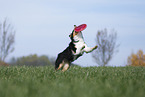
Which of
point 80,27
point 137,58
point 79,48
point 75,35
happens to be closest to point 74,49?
point 79,48

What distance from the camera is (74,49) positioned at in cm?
571

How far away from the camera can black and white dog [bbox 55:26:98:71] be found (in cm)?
568

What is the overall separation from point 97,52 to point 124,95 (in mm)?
16966

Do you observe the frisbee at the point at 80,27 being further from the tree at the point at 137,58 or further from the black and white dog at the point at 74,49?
the tree at the point at 137,58

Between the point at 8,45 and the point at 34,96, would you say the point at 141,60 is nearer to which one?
the point at 8,45

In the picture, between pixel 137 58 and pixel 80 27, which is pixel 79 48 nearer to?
pixel 80 27

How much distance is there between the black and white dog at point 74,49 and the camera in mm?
5676

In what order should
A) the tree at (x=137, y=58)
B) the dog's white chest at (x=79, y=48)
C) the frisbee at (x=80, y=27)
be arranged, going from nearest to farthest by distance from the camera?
the dog's white chest at (x=79, y=48) → the frisbee at (x=80, y=27) → the tree at (x=137, y=58)

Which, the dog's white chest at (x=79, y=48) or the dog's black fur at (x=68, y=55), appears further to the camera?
the dog's black fur at (x=68, y=55)

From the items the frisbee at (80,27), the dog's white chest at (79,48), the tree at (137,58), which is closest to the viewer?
the dog's white chest at (79,48)

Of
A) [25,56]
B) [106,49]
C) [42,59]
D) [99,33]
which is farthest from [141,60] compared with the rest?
[25,56]

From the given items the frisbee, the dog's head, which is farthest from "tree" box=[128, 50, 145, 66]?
the dog's head

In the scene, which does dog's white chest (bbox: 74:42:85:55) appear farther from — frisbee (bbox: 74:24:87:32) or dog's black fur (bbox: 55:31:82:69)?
frisbee (bbox: 74:24:87:32)

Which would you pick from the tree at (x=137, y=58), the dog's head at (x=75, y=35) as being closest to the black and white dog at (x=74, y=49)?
A: the dog's head at (x=75, y=35)
